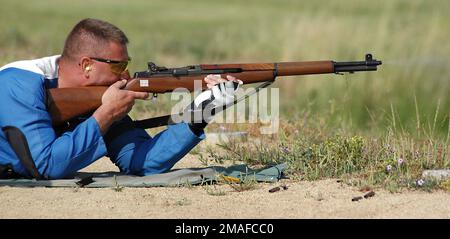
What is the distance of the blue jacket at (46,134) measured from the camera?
5801 mm

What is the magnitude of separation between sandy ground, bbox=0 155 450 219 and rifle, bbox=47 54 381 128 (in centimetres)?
56

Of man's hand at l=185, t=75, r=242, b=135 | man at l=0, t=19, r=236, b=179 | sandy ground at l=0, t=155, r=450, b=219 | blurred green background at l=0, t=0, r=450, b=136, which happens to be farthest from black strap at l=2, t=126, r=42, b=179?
blurred green background at l=0, t=0, r=450, b=136

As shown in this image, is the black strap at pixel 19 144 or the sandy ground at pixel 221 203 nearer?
the sandy ground at pixel 221 203

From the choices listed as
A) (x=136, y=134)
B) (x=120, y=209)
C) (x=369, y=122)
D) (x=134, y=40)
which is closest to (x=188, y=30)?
(x=134, y=40)

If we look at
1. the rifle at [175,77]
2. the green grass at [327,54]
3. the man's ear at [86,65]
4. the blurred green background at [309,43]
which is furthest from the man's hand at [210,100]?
the blurred green background at [309,43]

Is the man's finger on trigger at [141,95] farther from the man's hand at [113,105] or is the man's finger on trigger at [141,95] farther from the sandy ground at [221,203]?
the sandy ground at [221,203]

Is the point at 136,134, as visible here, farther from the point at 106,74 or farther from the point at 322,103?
the point at 322,103

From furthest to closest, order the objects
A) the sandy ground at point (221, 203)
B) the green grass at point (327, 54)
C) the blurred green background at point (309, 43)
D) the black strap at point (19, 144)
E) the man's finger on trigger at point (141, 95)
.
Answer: the blurred green background at point (309, 43) → the green grass at point (327, 54) → the man's finger on trigger at point (141, 95) → the black strap at point (19, 144) → the sandy ground at point (221, 203)

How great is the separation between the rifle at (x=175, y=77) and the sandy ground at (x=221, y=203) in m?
0.56

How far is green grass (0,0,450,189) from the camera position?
653 cm

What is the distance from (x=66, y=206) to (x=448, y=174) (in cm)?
249

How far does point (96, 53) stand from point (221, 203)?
1.34 m

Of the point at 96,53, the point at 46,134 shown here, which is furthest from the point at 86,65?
the point at 46,134

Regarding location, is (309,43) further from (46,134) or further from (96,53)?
(46,134)
